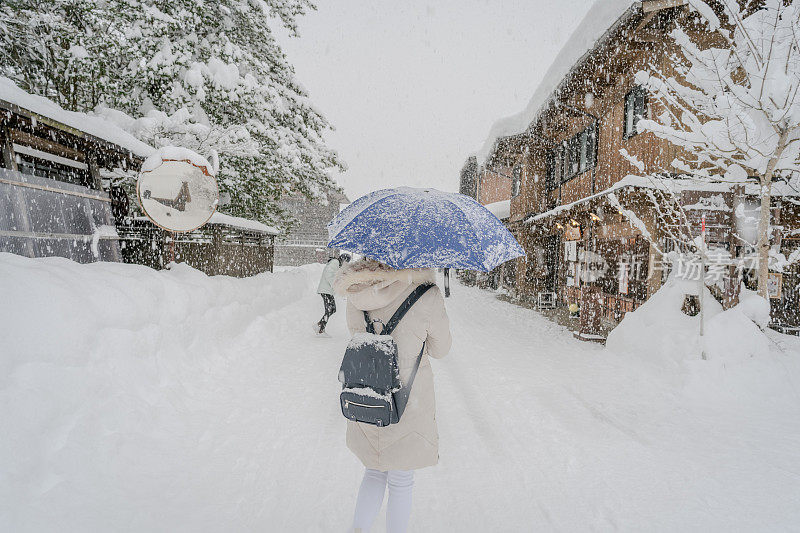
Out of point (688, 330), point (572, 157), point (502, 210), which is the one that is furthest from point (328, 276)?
point (502, 210)

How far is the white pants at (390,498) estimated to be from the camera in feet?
7.33

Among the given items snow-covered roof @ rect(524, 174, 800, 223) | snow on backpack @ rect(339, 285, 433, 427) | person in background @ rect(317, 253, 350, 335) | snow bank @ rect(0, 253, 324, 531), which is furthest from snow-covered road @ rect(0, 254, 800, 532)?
snow-covered roof @ rect(524, 174, 800, 223)

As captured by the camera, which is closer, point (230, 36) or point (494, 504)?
point (494, 504)

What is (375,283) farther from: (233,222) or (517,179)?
(517,179)

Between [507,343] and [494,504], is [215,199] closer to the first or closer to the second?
[494,504]

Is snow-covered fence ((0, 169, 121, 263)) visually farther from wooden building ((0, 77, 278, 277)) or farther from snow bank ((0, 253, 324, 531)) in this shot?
snow bank ((0, 253, 324, 531))

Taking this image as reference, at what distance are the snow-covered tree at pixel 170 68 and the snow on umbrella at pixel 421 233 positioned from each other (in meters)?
7.42

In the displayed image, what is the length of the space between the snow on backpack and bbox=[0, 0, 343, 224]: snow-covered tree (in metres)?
7.81

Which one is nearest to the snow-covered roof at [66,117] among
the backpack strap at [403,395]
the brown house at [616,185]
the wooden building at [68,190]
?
the wooden building at [68,190]

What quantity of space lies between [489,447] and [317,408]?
6.59ft

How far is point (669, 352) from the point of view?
21.0 ft

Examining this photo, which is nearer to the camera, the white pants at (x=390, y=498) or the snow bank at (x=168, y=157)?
the white pants at (x=390, y=498)

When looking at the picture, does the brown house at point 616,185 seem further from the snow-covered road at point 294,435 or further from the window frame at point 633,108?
the snow-covered road at point 294,435

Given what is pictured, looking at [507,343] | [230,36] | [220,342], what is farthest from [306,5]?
[507,343]
